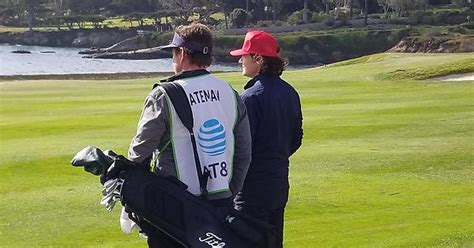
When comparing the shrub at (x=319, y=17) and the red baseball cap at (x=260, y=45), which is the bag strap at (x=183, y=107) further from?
the shrub at (x=319, y=17)

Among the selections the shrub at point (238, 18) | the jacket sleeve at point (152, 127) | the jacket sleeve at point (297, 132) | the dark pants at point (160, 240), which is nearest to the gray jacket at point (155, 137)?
the jacket sleeve at point (152, 127)

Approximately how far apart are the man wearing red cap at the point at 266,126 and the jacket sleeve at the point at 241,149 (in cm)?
49

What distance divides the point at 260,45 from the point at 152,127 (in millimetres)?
1576

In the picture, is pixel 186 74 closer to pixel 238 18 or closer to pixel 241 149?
pixel 241 149

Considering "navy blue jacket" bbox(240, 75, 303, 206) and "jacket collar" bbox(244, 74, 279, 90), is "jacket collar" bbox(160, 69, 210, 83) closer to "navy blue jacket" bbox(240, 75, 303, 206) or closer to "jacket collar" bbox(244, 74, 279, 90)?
"navy blue jacket" bbox(240, 75, 303, 206)

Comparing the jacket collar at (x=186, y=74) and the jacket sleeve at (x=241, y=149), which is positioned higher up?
the jacket collar at (x=186, y=74)

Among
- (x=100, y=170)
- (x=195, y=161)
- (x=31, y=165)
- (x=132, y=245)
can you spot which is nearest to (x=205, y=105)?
(x=195, y=161)

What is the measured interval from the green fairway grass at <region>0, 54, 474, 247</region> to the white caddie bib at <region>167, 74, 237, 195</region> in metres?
3.72

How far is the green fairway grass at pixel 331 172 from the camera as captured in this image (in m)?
9.78

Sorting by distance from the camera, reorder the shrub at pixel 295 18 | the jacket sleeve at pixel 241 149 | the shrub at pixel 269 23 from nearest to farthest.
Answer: the jacket sleeve at pixel 241 149 < the shrub at pixel 269 23 < the shrub at pixel 295 18

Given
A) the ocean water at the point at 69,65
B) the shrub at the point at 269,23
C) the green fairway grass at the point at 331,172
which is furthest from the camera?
the shrub at the point at 269,23

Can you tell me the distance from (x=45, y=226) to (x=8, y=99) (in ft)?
70.9

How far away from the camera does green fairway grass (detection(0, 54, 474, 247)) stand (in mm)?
9781

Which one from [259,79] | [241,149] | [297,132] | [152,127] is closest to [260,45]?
[259,79]
